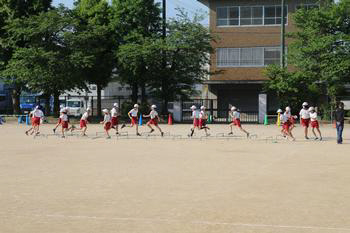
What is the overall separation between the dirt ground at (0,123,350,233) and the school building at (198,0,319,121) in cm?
3005

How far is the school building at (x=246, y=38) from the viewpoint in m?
48.1

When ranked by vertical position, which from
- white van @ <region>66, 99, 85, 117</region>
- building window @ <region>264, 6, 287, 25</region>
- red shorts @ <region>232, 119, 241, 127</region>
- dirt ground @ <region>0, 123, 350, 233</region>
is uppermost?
building window @ <region>264, 6, 287, 25</region>

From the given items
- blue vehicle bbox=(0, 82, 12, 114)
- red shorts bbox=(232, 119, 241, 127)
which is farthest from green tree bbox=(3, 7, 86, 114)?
blue vehicle bbox=(0, 82, 12, 114)

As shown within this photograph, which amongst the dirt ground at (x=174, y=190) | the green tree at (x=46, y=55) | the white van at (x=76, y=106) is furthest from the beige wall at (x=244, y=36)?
the dirt ground at (x=174, y=190)

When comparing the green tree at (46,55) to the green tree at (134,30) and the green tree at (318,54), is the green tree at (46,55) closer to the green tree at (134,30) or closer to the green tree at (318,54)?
the green tree at (134,30)

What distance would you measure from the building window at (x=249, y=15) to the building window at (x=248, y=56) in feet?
7.83

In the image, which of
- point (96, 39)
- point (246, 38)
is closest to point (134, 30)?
point (96, 39)

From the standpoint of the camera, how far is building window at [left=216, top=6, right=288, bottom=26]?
48344 millimetres

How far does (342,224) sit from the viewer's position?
757 cm

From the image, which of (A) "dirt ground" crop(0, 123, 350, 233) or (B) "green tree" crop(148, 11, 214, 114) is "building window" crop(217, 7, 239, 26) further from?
(A) "dirt ground" crop(0, 123, 350, 233)

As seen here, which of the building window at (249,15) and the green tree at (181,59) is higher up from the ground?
the building window at (249,15)

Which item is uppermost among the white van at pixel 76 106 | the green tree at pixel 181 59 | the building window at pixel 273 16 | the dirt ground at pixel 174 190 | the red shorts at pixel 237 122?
the building window at pixel 273 16

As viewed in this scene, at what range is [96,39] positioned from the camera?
135 ft

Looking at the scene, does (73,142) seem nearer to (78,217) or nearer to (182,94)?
(78,217)
